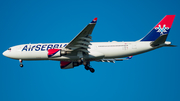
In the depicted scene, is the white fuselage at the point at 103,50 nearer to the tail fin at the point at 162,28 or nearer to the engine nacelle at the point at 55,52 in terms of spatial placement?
the engine nacelle at the point at 55,52

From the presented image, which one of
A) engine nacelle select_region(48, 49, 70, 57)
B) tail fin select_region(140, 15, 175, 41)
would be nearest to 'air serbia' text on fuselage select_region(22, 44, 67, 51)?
engine nacelle select_region(48, 49, 70, 57)

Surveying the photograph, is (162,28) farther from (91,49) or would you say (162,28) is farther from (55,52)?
(55,52)

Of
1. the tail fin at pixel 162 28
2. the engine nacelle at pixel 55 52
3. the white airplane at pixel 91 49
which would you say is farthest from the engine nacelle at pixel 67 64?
the tail fin at pixel 162 28

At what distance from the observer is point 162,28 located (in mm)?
32031

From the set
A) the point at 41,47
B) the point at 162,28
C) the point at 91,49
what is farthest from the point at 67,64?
the point at 162,28

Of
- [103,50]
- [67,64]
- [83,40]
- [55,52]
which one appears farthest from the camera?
[67,64]

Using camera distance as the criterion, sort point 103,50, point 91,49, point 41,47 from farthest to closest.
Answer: point 41,47, point 91,49, point 103,50

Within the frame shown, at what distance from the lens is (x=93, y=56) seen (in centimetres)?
3119

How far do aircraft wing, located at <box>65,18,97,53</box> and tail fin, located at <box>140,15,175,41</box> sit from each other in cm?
852

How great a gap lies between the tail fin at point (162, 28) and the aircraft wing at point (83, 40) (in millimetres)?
8523

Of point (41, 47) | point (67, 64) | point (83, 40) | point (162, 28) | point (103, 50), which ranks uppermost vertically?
point (162, 28)

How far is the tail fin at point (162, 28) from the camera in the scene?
31.8 metres

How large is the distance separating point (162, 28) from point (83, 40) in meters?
11.1

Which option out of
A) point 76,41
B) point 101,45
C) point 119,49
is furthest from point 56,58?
point 119,49
